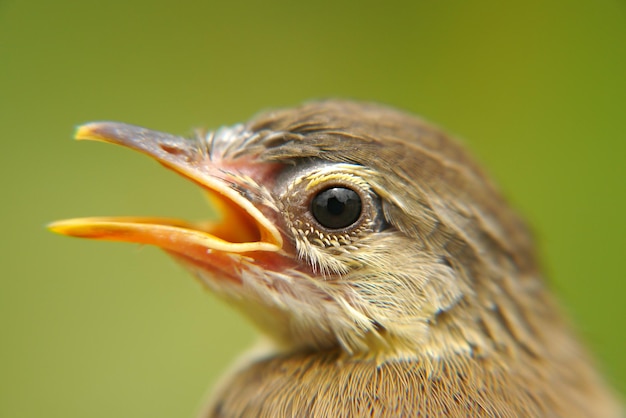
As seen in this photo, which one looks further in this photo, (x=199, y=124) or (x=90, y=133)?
(x=199, y=124)

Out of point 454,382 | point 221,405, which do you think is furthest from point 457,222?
point 221,405

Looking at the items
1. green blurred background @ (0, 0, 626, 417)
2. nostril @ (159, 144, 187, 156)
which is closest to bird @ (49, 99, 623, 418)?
nostril @ (159, 144, 187, 156)

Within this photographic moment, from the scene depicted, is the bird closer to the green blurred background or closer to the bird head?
the bird head

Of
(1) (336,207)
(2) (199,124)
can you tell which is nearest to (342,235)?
(1) (336,207)

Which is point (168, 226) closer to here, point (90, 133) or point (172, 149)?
point (172, 149)

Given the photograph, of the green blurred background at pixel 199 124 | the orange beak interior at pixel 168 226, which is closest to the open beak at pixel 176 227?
the orange beak interior at pixel 168 226

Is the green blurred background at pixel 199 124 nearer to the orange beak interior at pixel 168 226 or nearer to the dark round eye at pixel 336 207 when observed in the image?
the orange beak interior at pixel 168 226
